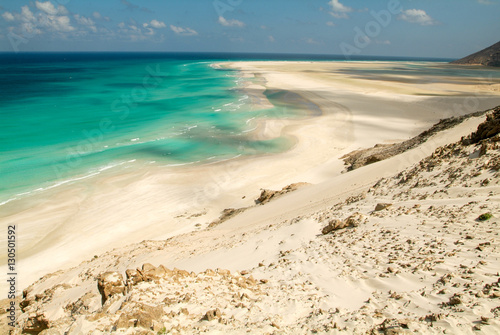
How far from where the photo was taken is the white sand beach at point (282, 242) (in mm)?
4070

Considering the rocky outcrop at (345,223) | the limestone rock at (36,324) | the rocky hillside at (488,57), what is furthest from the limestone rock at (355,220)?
the rocky hillside at (488,57)

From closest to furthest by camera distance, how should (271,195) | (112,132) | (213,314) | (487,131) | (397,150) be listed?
(213,314), (487,131), (271,195), (397,150), (112,132)

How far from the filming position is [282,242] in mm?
6699

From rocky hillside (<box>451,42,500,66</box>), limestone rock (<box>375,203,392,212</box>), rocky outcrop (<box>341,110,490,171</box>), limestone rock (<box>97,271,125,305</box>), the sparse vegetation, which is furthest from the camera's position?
rocky hillside (<box>451,42,500,66</box>)

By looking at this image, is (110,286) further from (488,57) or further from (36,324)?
(488,57)

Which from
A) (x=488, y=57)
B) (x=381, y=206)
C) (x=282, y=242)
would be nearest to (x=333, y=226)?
(x=282, y=242)

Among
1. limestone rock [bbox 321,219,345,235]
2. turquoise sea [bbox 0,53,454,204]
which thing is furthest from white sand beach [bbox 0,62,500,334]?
turquoise sea [bbox 0,53,454,204]

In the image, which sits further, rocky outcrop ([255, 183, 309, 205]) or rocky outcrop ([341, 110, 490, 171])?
rocky outcrop ([341, 110, 490, 171])

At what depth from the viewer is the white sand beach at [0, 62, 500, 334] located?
4.07 meters

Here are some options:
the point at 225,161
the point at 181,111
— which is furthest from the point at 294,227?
the point at 181,111

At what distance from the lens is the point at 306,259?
5.74 meters

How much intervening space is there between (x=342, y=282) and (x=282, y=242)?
6.74 ft

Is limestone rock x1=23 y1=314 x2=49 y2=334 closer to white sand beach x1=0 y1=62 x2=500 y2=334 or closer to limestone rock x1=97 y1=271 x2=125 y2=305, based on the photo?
white sand beach x1=0 y1=62 x2=500 y2=334

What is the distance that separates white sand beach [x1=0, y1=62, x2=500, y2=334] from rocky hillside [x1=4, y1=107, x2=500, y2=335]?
1.0 inches
